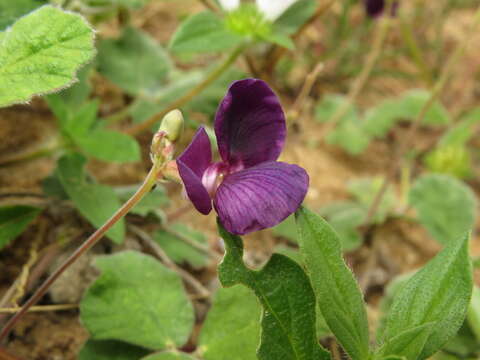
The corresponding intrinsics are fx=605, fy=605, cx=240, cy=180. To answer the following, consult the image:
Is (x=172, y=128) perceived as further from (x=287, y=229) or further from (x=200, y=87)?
(x=287, y=229)

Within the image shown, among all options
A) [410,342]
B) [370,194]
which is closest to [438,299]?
[410,342]

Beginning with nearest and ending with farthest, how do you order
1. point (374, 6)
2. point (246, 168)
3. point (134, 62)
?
point (246, 168)
point (134, 62)
point (374, 6)

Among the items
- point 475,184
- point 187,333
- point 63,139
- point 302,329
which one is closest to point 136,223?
point 63,139

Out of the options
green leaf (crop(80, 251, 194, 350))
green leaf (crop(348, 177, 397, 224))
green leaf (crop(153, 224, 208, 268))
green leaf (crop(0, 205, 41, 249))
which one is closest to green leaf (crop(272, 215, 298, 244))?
green leaf (crop(153, 224, 208, 268))

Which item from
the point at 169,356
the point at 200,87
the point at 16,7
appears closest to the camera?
the point at 169,356

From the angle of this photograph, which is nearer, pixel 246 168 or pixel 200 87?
pixel 246 168

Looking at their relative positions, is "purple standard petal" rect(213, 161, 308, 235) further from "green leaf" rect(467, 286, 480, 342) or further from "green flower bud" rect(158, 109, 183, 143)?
"green leaf" rect(467, 286, 480, 342)

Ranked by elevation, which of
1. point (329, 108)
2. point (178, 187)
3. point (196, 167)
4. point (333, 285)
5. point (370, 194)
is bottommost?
point (370, 194)
